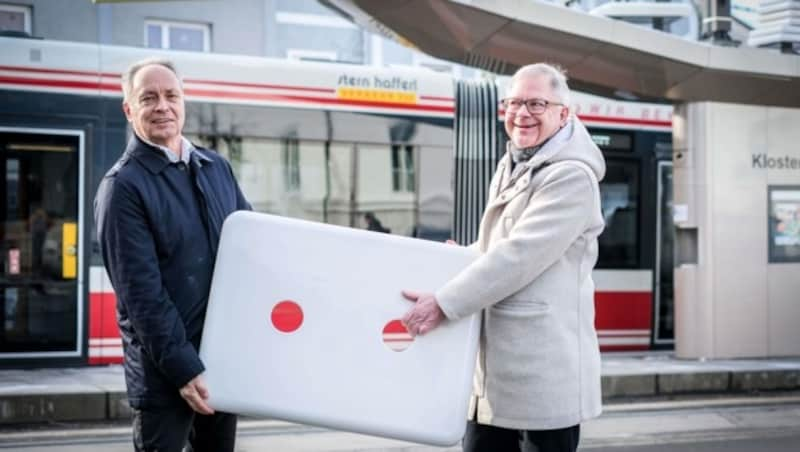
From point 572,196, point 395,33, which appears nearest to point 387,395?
point 572,196

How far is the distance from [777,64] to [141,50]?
6276 millimetres

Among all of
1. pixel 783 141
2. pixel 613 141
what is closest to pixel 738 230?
pixel 783 141

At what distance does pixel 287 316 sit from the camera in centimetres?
287

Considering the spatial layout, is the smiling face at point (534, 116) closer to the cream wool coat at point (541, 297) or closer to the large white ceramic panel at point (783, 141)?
the cream wool coat at point (541, 297)

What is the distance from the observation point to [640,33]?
380 inches

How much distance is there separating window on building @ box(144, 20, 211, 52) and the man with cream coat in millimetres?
18417

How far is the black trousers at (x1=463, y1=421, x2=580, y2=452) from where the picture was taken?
305 cm

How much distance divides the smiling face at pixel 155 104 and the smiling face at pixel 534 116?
103cm

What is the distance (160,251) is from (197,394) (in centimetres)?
40

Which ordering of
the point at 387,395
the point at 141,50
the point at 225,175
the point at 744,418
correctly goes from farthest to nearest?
the point at 141,50, the point at 744,418, the point at 225,175, the point at 387,395

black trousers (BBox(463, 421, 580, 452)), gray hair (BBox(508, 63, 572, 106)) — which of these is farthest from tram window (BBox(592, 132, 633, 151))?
black trousers (BBox(463, 421, 580, 452))

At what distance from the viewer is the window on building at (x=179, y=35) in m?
20.7

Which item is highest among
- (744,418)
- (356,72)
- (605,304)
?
(356,72)

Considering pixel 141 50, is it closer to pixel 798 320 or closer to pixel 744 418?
pixel 744 418
